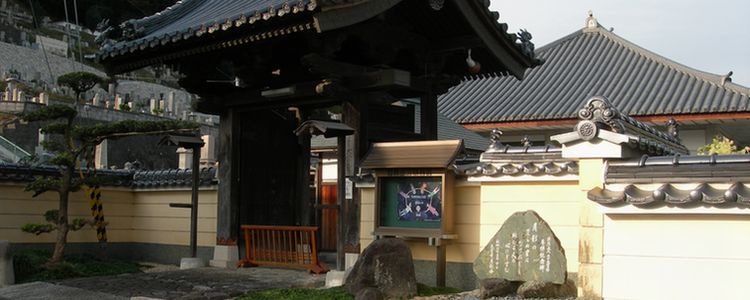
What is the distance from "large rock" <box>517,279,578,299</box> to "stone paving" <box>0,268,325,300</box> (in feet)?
11.9

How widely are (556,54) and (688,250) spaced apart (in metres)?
22.1

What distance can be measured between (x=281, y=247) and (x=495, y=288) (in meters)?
4.91

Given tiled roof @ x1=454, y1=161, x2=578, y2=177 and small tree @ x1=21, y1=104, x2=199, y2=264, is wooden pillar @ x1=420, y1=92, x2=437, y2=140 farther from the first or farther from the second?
small tree @ x1=21, y1=104, x2=199, y2=264

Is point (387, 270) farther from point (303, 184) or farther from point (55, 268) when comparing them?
point (55, 268)

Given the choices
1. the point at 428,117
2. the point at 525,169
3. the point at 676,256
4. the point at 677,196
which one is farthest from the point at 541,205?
the point at 428,117

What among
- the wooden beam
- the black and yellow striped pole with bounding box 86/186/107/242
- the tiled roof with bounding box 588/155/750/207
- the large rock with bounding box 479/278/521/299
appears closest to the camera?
the tiled roof with bounding box 588/155/750/207

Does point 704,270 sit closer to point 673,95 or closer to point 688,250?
point 688,250

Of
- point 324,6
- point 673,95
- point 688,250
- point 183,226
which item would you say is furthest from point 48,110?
point 673,95

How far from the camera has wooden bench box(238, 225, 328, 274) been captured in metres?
12.0

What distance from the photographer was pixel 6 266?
39.9ft

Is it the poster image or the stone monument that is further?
the poster image

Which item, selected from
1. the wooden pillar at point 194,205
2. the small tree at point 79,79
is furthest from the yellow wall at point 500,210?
the small tree at point 79,79

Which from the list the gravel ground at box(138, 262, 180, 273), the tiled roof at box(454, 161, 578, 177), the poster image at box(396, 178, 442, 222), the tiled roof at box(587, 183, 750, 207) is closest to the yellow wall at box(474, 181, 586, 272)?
the tiled roof at box(454, 161, 578, 177)

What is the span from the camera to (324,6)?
9578 millimetres
